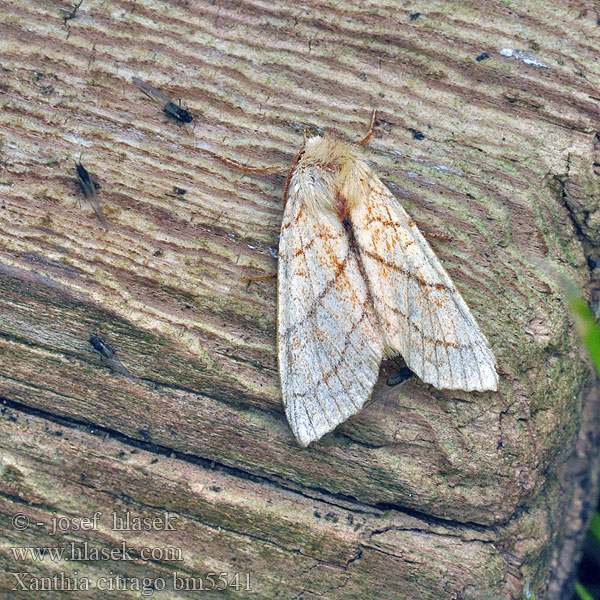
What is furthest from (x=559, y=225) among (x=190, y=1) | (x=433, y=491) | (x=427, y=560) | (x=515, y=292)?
(x=190, y=1)

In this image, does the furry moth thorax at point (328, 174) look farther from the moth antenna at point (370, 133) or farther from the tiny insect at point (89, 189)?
the tiny insect at point (89, 189)

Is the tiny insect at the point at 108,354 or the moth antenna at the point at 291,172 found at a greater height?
the moth antenna at the point at 291,172

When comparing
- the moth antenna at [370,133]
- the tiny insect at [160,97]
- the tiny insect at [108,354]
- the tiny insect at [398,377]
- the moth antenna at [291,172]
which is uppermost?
the moth antenna at [370,133]

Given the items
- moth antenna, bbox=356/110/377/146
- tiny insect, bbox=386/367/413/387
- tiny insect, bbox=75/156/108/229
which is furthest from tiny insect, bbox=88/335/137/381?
moth antenna, bbox=356/110/377/146

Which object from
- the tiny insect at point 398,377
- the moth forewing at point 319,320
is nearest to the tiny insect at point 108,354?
the moth forewing at point 319,320

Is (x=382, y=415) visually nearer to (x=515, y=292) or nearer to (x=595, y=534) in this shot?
(x=515, y=292)

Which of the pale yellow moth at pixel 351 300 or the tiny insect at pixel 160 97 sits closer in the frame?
the pale yellow moth at pixel 351 300
